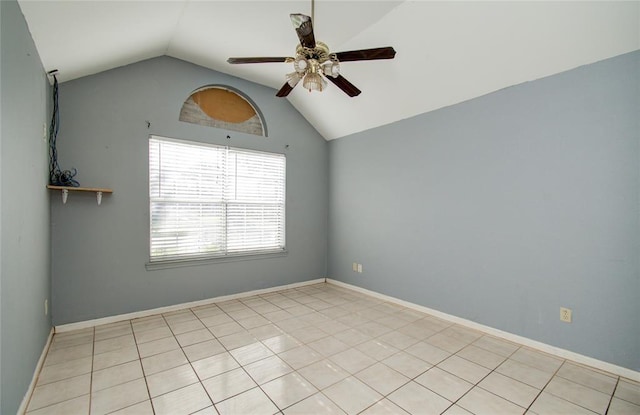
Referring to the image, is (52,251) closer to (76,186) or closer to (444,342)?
(76,186)

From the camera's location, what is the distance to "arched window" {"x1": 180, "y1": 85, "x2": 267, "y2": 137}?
3.79m

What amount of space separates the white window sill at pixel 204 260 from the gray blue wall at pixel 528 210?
66.4 inches

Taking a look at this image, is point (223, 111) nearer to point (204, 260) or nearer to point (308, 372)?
point (204, 260)

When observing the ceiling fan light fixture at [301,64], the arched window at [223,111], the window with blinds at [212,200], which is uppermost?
the arched window at [223,111]

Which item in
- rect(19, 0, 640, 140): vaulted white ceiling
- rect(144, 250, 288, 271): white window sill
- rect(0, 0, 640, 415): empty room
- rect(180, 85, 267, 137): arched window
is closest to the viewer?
rect(0, 0, 640, 415): empty room

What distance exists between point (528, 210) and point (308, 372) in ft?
8.20

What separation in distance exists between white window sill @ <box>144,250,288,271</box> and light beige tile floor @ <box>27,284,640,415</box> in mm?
612

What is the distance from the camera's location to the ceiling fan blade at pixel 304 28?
1845mm

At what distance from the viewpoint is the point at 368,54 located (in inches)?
86.7

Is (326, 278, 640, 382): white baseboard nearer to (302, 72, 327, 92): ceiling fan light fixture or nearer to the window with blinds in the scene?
the window with blinds

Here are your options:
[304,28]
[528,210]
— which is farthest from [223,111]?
[528,210]

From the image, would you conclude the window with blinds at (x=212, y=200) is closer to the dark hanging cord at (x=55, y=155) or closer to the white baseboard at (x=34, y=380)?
the dark hanging cord at (x=55, y=155)

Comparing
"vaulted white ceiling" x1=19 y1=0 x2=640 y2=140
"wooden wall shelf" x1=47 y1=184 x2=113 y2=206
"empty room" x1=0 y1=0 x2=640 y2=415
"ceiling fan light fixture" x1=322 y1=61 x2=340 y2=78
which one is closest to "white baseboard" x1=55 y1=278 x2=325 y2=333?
"empty room" x1=0 y1=0 x2=640 y2=415

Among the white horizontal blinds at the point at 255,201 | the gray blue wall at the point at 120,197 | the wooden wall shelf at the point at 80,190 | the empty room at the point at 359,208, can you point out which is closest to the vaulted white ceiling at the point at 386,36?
the empty room at the point at 359,208
